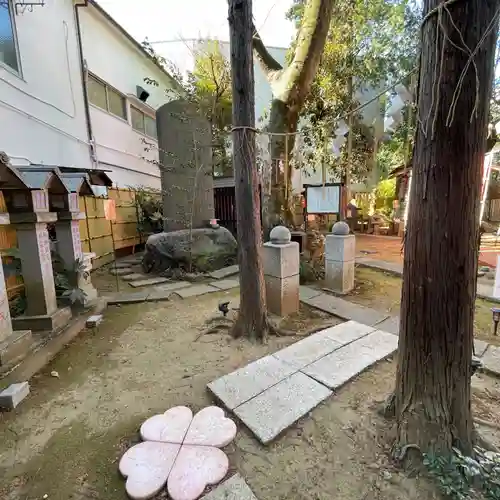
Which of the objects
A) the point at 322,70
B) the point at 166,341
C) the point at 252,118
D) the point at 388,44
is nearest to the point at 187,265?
the point at 166,341

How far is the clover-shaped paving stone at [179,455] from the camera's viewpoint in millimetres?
1729

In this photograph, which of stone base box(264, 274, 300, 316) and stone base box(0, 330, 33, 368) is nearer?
stone base box(0, 330, 33, 368)

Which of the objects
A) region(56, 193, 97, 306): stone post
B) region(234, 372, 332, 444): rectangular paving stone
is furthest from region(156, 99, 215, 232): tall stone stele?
region(234, 372, 332, 444): rectangular paving stone

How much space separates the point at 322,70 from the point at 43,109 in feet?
27.1

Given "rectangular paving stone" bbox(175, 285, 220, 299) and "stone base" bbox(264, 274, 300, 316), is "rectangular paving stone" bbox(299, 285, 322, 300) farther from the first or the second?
"rectangular paving stone" bbox(175, 285, 220, 299)

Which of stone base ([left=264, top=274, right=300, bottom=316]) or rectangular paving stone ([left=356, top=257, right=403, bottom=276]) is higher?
stone base ([left=264, top=274, right=300, bottom=316])

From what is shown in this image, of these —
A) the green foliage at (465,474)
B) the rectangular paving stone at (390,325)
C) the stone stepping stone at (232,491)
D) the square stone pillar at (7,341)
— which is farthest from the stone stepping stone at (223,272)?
the green foliage at (465,474)

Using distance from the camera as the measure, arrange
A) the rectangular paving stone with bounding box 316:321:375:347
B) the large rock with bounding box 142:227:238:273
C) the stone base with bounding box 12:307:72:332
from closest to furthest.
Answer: the rectangular paving stone with bounding box 316:321:375:347 < the stone base with bounding box 12:307:72:332 < the large rock with bounding box 142:227:238:273

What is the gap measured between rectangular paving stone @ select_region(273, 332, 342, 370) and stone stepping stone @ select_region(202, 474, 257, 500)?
1.24 meters

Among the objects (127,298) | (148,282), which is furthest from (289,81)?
(127,298)

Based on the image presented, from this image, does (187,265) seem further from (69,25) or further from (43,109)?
(69,25)

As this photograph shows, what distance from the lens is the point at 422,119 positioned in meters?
1.65

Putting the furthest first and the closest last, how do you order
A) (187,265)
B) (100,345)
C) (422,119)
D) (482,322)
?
1. (187,265)
2. (482,322)
3. (100,345)
4. (422,119)

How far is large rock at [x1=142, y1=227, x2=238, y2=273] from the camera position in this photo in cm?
692
